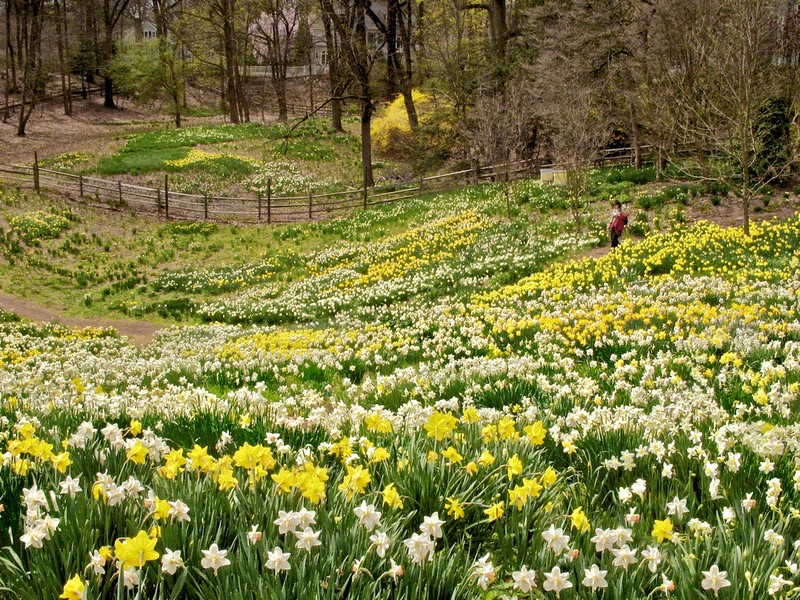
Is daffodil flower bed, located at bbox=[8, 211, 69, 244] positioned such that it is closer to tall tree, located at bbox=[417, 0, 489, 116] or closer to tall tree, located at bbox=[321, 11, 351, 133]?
tall tree, located at bbox=[321, 11, 351, 133]

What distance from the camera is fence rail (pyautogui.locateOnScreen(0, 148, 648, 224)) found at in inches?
1064

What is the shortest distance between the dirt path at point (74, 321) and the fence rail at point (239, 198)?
1014cm

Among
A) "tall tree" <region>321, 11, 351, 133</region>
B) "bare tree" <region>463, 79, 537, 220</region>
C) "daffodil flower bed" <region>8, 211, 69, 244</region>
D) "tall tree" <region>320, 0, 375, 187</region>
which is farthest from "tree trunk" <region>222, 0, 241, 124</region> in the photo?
"daffodil flower bed" <region>8, 211, 69, 244</region>

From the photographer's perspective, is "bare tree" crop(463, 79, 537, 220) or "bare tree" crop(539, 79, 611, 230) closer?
"bare tree" crop(539, 79, 611, 230)

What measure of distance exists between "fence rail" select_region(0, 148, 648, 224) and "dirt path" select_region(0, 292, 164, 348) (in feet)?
33.3

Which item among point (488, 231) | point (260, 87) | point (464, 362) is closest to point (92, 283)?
point (488, 231)

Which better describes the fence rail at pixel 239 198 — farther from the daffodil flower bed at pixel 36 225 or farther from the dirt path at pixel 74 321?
the dirt path at pixel 74 321

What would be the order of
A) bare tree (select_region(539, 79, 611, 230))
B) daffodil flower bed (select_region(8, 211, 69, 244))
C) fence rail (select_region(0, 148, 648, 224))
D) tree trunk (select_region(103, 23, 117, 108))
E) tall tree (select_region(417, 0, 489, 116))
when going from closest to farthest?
1. bare tree (select_region(539, 79, 611, 230))
2. daffodil flower bed (select_region(8, 211, 69, 244))
3. fence rail (select_region(0, 148, 648, 224))
4. tall tree (select_region(417, 0, 489, 116))
5. tree trunk (select_region(103, 23, 117, 108))

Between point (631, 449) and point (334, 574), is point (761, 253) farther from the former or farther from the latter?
point (334, 574)

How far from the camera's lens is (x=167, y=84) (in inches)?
1786

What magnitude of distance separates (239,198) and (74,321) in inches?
543

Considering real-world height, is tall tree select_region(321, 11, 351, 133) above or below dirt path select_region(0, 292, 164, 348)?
above

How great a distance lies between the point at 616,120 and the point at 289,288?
14.2m

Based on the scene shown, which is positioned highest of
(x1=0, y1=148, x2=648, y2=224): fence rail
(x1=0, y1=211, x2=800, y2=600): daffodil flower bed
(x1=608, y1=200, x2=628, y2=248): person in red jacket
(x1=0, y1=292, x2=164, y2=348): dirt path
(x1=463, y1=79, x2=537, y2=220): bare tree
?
(x1=463, y1=79, x2=537, y2=220): bare tree
